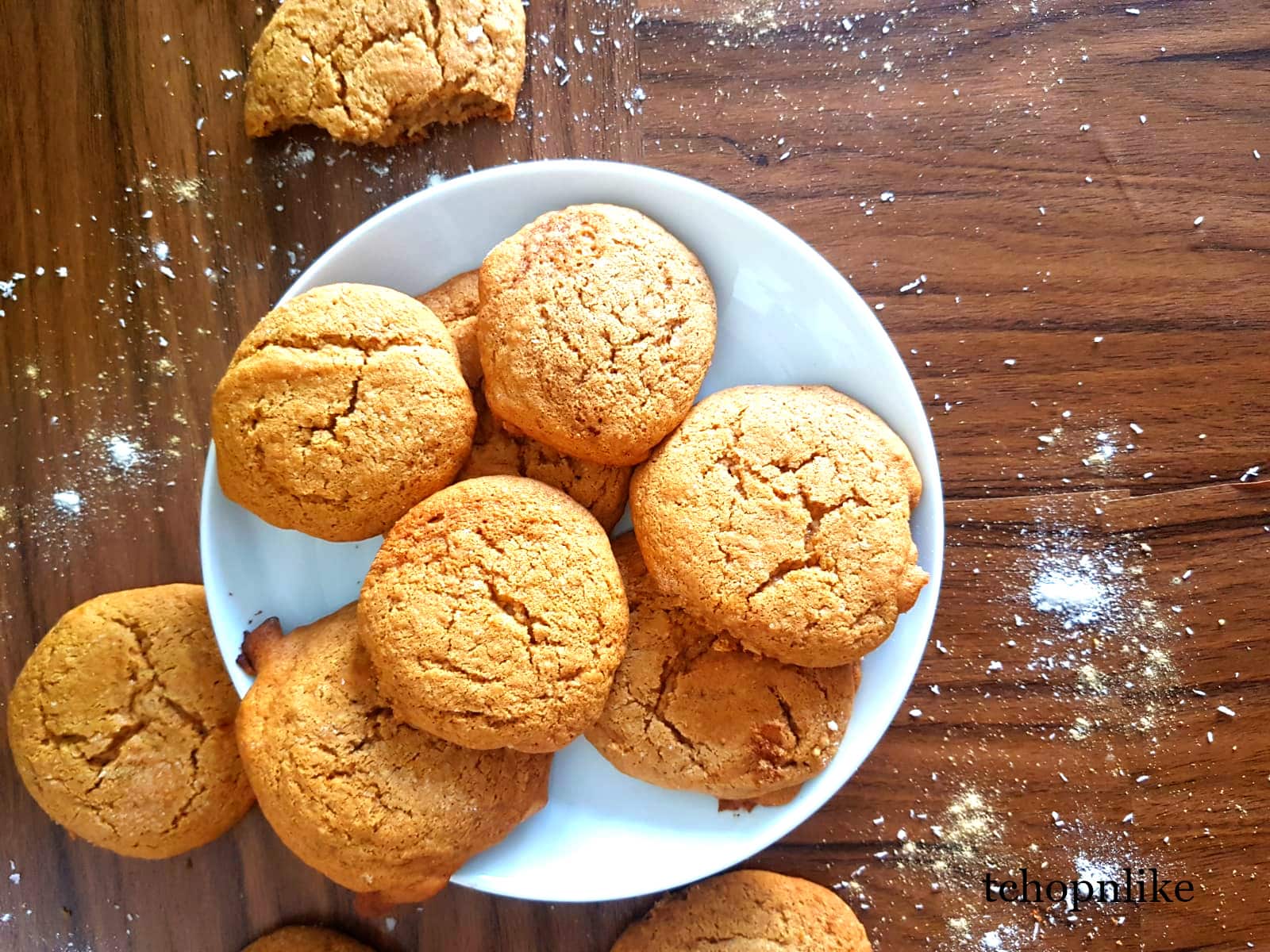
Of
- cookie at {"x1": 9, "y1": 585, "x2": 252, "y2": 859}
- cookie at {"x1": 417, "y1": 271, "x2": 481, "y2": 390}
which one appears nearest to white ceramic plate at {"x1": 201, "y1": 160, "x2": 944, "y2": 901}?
cookie at {"x1": 417, "y1": 271, "x2": 481, "y2": 390}

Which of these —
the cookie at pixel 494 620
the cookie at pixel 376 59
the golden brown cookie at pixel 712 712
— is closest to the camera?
the cookie at pixel 494 620

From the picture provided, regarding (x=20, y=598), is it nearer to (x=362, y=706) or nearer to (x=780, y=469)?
(x=362, y=706)

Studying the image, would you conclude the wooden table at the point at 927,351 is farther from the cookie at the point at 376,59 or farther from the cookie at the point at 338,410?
the cookie at the point at 338,410

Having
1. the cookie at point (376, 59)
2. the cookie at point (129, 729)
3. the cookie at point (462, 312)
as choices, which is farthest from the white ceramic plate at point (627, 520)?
the cookie at point (376, 59)

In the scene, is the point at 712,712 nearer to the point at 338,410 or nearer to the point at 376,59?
the point at 338,410

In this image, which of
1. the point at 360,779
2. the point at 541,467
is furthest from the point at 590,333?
the point at 360,779
